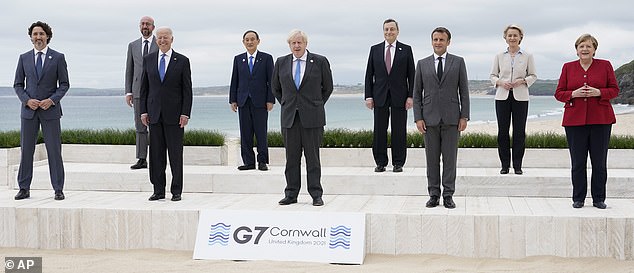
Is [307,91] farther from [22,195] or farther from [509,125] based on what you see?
[22,195]

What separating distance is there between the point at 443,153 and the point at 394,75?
4.98ft

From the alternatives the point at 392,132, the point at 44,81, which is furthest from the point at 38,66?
the point at 392,132

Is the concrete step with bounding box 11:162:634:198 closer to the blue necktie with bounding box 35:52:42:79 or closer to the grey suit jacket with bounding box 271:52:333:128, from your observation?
the grey suit jacket with bounding box 271:52:333:128

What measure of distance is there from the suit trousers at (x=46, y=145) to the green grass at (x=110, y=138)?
220 centimetres

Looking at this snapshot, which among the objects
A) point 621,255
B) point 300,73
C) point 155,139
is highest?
point 300,73

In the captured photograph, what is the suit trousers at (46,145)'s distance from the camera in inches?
280

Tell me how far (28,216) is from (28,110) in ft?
3.35

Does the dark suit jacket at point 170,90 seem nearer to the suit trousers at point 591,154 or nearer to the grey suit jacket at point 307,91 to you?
the grey suit jacket at point 307,91

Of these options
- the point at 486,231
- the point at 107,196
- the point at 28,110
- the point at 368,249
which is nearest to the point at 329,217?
the point at 368,249

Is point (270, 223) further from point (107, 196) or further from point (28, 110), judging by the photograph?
point (28, 110)

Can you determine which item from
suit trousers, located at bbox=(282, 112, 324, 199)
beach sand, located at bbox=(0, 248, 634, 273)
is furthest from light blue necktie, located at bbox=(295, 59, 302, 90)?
beach sand, located at bbox=(0, 248, 634, 273)

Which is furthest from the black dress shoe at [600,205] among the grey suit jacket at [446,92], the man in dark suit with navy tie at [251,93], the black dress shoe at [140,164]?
the black dress shoe at [140,164]

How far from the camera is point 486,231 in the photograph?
6027mm

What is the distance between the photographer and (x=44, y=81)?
23.1 ft
